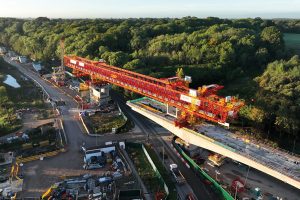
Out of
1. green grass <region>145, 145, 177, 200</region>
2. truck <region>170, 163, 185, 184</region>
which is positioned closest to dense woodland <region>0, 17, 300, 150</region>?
truck <region>170, 163, 185, 184</region>

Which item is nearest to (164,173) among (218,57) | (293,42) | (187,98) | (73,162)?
(187,98)

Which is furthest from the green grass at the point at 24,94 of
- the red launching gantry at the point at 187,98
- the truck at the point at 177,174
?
the truck at the point at 177,174

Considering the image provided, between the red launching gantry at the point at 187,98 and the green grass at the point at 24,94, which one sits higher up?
the red launching gantry at the point at 187,98

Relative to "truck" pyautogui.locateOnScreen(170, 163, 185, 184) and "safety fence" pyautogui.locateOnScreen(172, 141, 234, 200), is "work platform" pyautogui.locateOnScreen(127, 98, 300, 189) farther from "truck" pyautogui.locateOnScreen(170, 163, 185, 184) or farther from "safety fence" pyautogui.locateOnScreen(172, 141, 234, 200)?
"truck" pyautogui.locateOnScreen(170, 163, 185, 184)

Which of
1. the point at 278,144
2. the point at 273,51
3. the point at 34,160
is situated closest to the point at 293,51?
the point at 273,51

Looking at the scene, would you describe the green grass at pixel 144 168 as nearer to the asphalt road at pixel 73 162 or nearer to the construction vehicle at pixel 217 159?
the asphalt road at pixel 73 162

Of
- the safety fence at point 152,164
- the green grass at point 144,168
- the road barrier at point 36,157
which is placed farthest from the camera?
the road barrier at point 36,157

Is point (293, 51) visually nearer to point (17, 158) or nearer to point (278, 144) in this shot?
point (278, 144)
